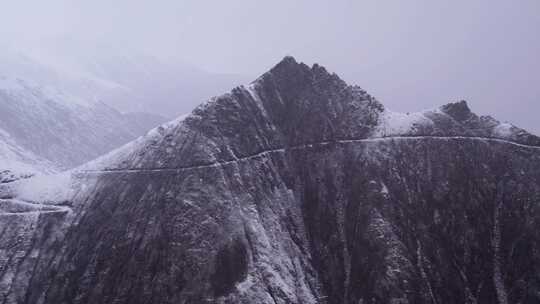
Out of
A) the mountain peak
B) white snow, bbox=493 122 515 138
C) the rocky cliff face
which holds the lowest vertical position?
the rocky cliff face

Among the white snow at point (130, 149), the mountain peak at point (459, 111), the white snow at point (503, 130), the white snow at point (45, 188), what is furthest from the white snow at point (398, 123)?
the white snow at point (45, 188)

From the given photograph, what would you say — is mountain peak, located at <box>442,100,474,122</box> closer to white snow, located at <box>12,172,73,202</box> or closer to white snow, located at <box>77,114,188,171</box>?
white snow, located at <box>77,114,188,171</box>

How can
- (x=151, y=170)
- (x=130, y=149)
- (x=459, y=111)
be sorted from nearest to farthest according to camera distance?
(x=151, y=170) → (x=130, y=149) → (x=459, y=111)

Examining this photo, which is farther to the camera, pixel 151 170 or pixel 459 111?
pixel 459 111

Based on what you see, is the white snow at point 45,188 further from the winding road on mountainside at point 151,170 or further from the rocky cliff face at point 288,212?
the winding road on mountainside at point 151,170

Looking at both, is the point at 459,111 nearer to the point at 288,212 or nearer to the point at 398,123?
the point at 398,123

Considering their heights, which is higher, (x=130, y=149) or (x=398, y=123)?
(x=398, y=123)

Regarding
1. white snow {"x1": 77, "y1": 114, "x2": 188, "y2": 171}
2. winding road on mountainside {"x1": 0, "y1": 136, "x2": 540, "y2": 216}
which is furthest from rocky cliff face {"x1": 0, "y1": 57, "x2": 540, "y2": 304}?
white snow {"x1": 77, "y1": 114, "x2": 188, "y2": 171}

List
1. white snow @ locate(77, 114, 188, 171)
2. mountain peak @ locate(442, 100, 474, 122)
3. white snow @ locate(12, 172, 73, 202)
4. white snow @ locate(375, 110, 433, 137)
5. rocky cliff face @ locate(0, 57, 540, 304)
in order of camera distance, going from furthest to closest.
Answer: mountain peak @ locate(442, 100, 474, 122)
white snow @ locate(375, 110, 433, 137)
white snow @ locate(77, 114, 188, 171)
white snow @ locate(12, 172, 73, 202)
rocky cliff face @ locate(0, 57, 540, 304)

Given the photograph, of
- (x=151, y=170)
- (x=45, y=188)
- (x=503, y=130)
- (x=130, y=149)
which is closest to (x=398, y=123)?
(x=503, y=130)

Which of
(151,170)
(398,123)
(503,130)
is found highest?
(398,123)
